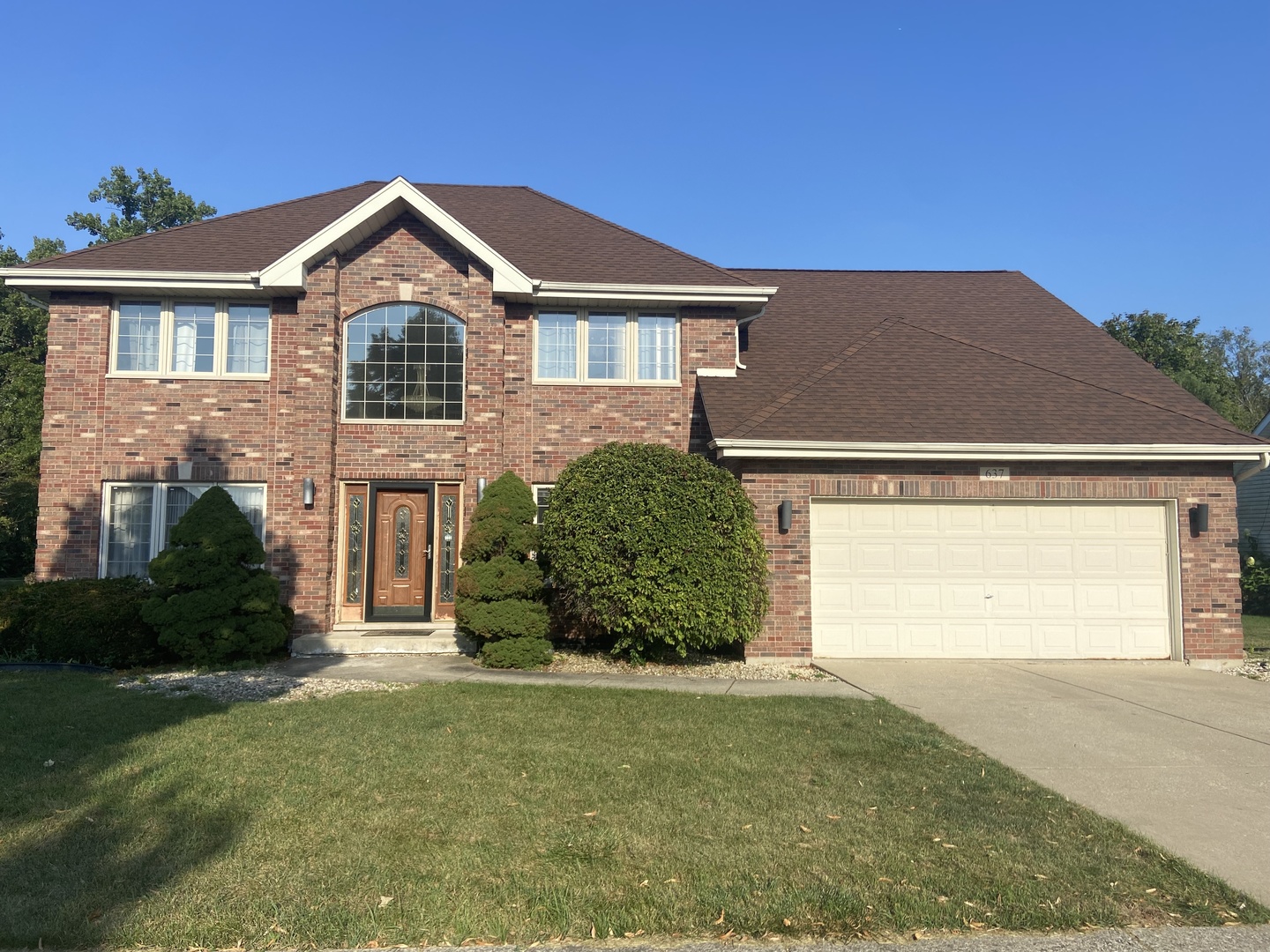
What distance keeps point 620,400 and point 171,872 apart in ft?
31.7

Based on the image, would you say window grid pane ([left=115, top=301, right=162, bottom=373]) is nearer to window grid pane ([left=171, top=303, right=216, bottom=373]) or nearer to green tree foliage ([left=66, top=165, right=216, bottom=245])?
window grid pane ([left=171, top=303, right=216, bottom=373])

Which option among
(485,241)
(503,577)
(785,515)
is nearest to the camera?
(503,577)

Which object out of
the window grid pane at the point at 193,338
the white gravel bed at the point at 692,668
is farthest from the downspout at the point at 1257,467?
the window grid pane at the point at 193,338

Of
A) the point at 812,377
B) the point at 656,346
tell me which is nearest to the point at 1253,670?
the point at 812,377

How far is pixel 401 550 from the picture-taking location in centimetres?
1262

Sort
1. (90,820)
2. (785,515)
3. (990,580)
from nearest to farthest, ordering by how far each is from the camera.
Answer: (90,820)
(785,515)
(990,580)

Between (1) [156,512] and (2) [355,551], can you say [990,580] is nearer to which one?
(2) [355,551]

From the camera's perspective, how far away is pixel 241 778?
553cm

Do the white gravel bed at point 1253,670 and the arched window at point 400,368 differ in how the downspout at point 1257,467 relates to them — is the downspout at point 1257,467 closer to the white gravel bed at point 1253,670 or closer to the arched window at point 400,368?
the white gravel bed at point 1253,670

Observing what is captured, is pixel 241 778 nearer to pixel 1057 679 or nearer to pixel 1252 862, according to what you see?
pixel 1252 862

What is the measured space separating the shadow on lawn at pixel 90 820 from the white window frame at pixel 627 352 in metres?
7.29

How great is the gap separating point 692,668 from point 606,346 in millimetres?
5412

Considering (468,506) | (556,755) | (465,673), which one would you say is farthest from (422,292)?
(556,755)

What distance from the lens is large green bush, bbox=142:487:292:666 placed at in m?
9.91
